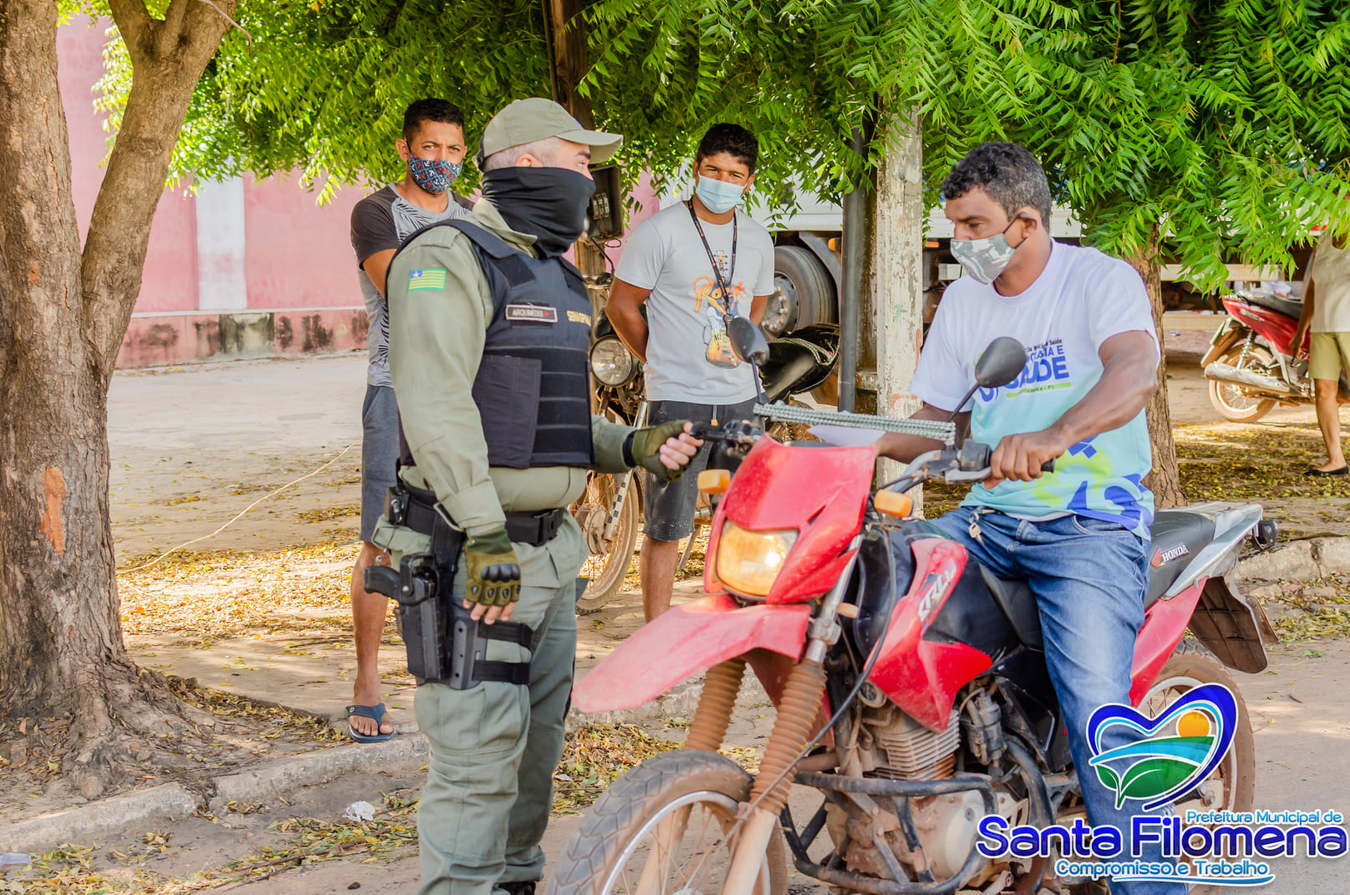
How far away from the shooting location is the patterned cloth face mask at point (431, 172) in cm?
482

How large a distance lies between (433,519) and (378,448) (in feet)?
4.94

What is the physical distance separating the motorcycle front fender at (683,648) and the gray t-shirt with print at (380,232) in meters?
2.16

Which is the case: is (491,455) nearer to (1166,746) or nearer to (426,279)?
(426,279)

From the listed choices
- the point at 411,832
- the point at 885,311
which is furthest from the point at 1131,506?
the point at 885,311

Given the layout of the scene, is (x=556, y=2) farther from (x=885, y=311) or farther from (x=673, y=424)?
(x=673, y=424)

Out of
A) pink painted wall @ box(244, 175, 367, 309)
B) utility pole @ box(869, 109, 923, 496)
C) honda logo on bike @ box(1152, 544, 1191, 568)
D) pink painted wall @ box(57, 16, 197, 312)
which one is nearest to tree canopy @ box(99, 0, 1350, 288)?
utility pole @ box(869, 109, 923, 496)

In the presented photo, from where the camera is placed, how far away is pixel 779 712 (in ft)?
9.55

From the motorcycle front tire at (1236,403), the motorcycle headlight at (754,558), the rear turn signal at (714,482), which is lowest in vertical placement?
the motorcycle front tire at (1236,403)

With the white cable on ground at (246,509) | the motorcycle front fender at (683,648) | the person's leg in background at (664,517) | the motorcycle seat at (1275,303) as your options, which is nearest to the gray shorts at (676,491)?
the person's leg in background at (664,517)

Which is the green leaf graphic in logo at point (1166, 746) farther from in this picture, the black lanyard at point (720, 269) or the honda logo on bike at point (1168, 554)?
the black lanyard at point (720, 269)

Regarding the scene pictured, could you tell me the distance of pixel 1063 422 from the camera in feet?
9.93

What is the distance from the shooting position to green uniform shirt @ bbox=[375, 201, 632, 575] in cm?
304

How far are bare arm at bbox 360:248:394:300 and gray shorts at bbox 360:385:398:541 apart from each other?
0.35 metres

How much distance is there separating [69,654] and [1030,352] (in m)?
3.24
